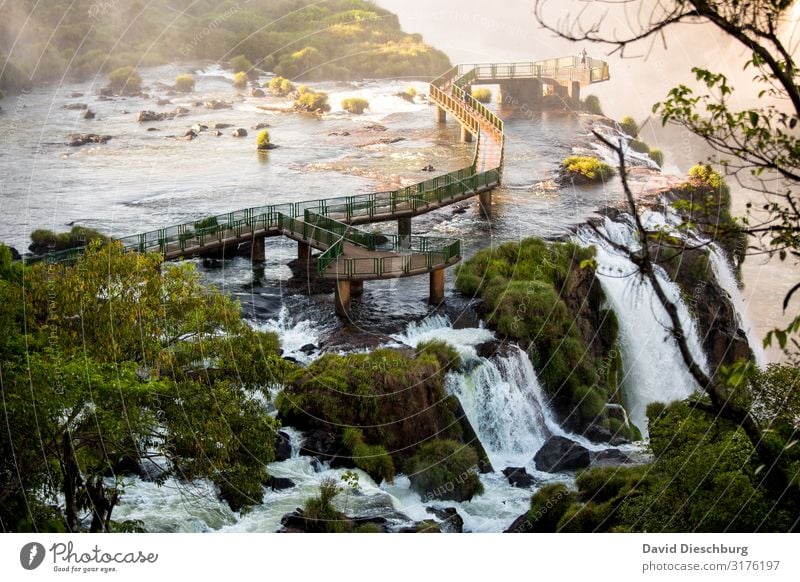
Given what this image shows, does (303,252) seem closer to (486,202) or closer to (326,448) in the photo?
(486,202)

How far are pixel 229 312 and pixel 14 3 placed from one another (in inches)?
1246

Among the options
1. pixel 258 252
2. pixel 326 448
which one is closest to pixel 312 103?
pixel 258 252

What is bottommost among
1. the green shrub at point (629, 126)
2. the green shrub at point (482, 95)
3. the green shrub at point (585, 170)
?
the green shrub at point (585, 170)

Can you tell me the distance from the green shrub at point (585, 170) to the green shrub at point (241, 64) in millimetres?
15699

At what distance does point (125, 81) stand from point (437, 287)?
2367cm

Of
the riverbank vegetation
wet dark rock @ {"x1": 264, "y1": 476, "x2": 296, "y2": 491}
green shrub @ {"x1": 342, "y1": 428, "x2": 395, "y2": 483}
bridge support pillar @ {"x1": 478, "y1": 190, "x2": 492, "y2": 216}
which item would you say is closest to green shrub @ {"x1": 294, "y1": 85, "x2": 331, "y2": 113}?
the riverbank vegetation

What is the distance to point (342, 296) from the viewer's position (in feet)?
81.3

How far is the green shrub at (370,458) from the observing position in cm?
2003

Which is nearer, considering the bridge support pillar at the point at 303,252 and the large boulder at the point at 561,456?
the large boulder at the point at 561,456

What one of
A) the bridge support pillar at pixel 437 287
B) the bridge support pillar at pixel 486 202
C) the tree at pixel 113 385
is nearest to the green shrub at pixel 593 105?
the bridge support pillar at pixel 486 202

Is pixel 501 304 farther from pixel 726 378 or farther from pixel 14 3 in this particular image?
pixel 14 3

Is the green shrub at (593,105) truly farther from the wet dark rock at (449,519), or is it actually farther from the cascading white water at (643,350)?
the wet dark rock at (449,519)

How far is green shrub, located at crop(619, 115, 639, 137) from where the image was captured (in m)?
42.9

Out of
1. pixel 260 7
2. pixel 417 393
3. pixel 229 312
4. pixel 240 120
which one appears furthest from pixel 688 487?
pixel 260 7
